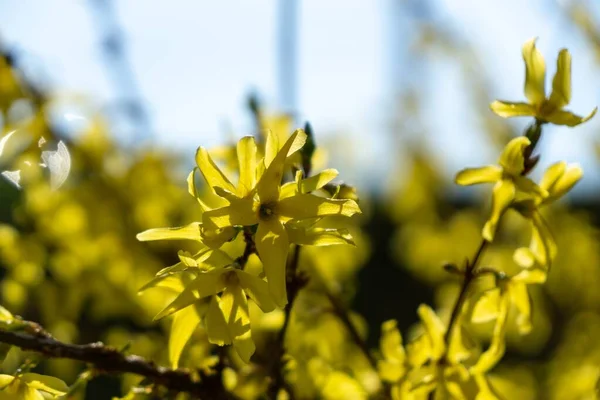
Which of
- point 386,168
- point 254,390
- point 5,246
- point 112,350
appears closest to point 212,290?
point 112,350

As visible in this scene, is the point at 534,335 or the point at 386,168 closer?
the point at 534,335

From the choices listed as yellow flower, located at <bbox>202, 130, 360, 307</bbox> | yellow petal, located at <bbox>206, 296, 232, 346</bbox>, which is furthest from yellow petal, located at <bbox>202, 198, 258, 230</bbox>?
yellow petal, located at <bbox>206, 296, 232, 346</bbox>

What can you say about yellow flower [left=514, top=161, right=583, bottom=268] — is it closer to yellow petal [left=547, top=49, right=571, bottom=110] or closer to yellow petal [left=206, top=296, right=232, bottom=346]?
yellow petal [left=547, top=49, right=571, bottom=110]

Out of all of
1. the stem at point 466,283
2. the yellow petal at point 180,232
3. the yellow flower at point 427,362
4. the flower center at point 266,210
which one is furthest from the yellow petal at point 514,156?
the yellow petal at point 180,232

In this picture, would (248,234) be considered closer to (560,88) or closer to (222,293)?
(222,293)

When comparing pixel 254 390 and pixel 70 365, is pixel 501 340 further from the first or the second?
pixel 70 365

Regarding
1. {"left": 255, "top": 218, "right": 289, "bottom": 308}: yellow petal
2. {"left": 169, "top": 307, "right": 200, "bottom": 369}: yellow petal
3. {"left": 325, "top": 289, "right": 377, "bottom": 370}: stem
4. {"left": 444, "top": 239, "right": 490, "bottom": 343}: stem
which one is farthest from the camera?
{"left": 325, "top": 289, "right": 377, "bottom": 370}: stem
